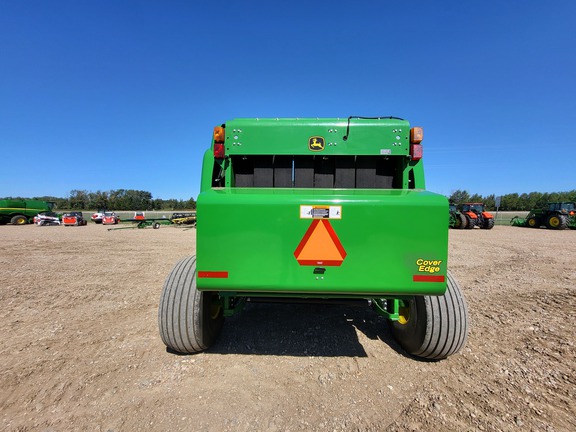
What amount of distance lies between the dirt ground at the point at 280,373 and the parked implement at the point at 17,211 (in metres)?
29.1

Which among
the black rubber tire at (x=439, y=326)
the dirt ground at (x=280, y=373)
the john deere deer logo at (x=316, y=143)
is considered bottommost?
the dirt ground at (x=280, y=373)

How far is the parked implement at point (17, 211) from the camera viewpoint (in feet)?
80.7

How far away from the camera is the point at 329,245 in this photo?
71.5 inches

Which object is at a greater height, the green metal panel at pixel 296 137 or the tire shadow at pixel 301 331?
the green metal panel at pixel 296 137

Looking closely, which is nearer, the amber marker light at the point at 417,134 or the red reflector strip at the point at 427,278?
the red reflector strip at the point at 427,278

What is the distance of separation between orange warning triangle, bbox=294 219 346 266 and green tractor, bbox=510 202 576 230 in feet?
84.1

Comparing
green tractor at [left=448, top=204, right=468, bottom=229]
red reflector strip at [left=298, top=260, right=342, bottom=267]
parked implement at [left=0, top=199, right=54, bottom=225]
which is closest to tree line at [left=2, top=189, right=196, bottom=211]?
parked implement at [left=0, top=199, right=54, bottom=225]

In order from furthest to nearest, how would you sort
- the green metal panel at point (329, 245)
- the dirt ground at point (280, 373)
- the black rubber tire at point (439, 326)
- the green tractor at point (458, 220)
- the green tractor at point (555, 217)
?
the green tractor at point (458, 220)
the green tractor at point (555, 217)
the black rubber tire at point (439, 326)
the dirt ground at point (280, 373)
the green metal panel at point (329, 245)

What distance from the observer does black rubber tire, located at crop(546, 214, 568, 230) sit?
1911 cm

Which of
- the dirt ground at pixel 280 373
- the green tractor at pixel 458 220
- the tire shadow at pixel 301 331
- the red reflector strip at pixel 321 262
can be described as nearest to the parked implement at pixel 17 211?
the dirt ground at pixel 280 373

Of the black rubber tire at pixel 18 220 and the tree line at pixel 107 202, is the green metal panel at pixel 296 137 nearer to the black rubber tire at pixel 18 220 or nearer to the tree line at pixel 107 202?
the black rubber tire at pixel 18 220

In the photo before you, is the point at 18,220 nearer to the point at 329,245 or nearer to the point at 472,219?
the point at 329,245

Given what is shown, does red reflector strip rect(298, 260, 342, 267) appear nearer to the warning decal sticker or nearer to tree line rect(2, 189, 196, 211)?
the warning decal sticker

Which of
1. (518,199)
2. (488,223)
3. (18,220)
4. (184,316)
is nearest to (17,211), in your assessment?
(18,220)
